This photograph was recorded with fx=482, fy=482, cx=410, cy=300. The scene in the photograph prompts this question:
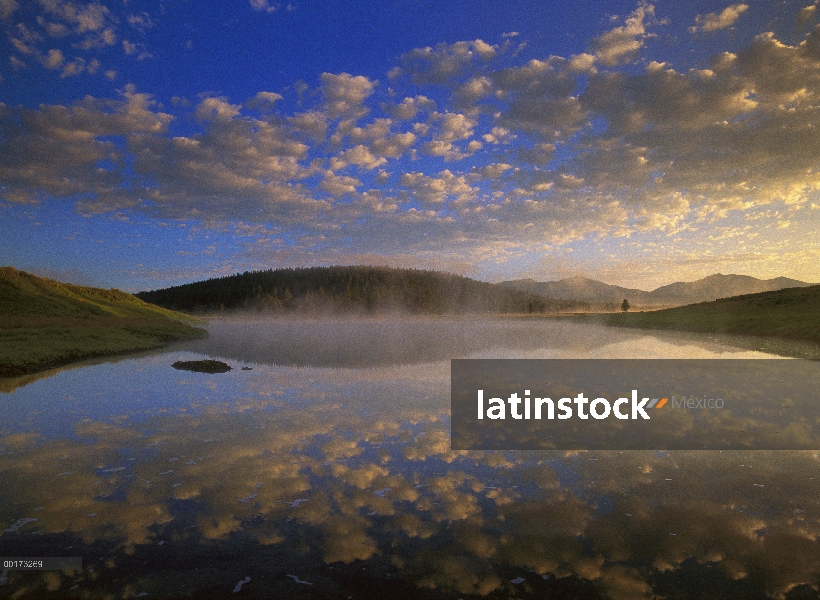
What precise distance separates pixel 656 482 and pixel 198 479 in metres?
11.6

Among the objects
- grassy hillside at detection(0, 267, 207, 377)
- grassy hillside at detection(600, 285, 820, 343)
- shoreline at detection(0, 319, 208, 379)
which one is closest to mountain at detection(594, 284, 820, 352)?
grassy hillside at detection(600, 285, 820, 343)

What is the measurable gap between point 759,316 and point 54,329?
95.4 meters

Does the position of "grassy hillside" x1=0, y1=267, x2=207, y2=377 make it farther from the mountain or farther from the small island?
the mountain

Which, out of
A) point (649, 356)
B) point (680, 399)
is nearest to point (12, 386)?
point (680, 399)

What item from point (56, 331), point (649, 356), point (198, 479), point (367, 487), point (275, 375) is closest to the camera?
point (367, 487)

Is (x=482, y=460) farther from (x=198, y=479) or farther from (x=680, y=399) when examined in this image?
(x=680, y=399)

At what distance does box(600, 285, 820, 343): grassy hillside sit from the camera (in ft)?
197

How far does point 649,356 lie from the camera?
1639 inches

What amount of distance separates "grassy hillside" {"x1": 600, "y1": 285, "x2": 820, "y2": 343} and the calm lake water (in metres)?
54.6

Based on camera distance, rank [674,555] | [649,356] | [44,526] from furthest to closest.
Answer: [649,356] < [44,526] < [674,555]

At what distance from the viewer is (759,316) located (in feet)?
247

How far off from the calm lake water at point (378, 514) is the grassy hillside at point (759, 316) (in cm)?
5463

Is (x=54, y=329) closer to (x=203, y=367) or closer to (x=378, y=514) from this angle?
(x=203, y=367)

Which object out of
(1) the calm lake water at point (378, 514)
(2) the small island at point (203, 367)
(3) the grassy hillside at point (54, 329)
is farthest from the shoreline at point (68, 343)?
(1) the calm lake water at point (378, 514)
